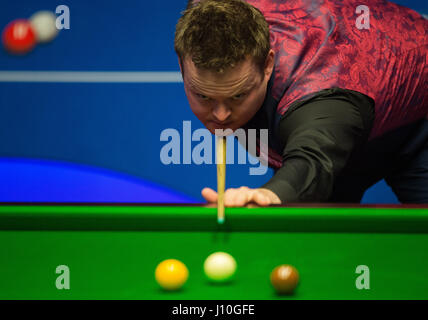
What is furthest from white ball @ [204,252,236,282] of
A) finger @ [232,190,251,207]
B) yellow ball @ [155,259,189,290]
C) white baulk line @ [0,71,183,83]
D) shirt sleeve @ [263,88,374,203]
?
white baulk line @ [0,71,183,83]

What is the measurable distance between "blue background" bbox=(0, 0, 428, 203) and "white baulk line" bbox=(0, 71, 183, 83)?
3 cm

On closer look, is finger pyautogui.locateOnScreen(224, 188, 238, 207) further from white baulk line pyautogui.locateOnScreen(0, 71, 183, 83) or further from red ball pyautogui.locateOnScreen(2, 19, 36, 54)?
white baulk line pyautogui.locateOnScreen(0, 71, 183, 83)

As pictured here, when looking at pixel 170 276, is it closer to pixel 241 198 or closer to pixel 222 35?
pixel 241 198

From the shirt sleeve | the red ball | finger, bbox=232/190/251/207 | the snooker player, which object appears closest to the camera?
finger, bbox=232/190/251/207

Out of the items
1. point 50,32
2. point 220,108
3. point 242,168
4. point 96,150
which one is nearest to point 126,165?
point 96,150

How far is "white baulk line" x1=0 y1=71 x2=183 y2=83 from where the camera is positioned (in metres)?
4.84

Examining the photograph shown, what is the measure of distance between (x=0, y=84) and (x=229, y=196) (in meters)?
3.79

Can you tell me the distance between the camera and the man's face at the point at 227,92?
6.95ft

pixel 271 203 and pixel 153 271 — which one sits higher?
pixel 271 203

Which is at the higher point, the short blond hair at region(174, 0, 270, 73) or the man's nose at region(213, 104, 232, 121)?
the short blond hair at region(174, 0, 270, 73)

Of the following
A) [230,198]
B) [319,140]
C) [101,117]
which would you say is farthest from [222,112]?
[101,117]
